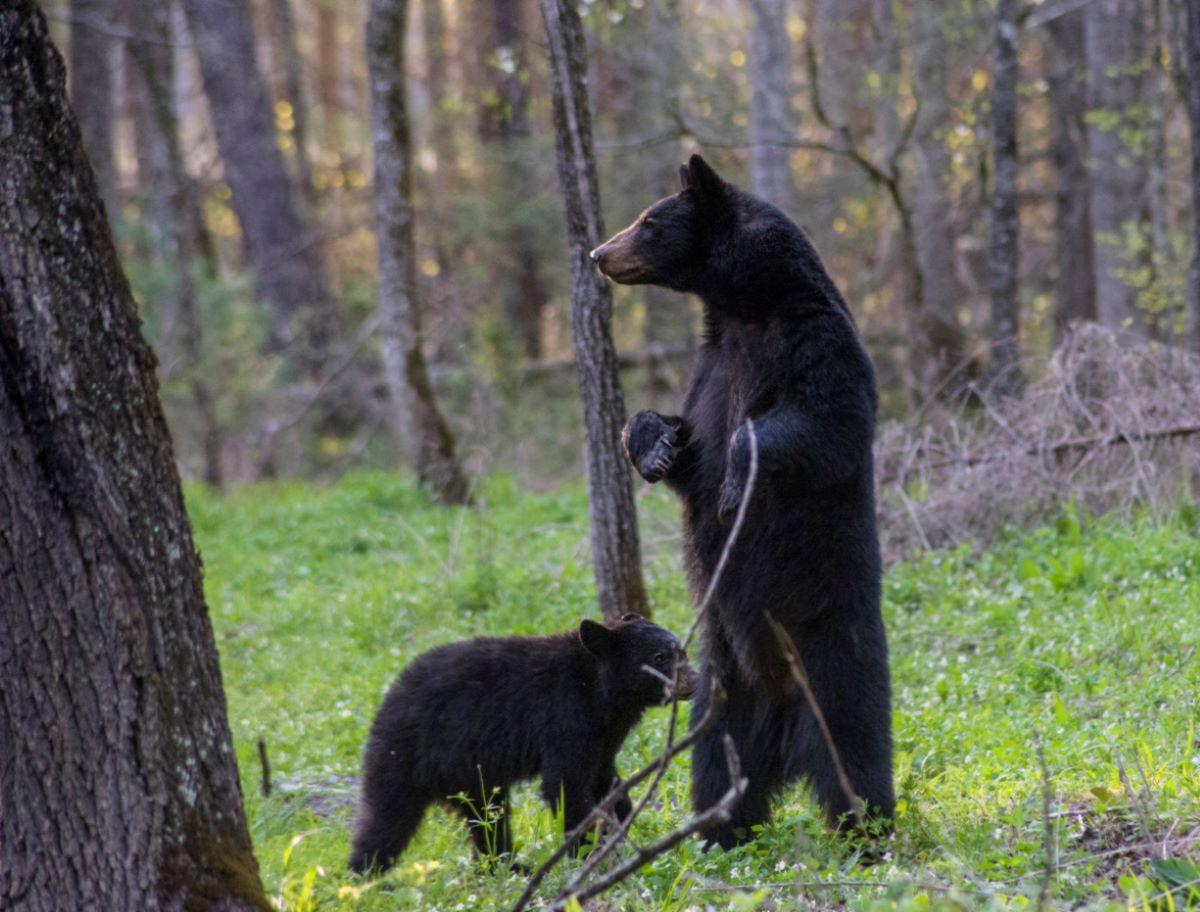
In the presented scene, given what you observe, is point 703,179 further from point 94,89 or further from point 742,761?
point 94,89

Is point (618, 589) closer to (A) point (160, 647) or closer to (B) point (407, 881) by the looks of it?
(B) point (407, 881)

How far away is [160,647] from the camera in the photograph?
12.5 ft

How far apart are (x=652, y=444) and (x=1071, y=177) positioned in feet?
54.7

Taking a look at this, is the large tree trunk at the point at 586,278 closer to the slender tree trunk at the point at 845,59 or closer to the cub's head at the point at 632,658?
the cub's head at the point at 632,658

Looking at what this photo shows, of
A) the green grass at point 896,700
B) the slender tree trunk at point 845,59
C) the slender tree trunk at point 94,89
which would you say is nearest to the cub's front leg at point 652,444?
the green grass at point 896,700

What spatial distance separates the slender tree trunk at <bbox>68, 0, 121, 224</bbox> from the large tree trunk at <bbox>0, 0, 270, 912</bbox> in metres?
12.0

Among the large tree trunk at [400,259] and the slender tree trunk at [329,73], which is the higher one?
the slender tree trunk at [329,73]

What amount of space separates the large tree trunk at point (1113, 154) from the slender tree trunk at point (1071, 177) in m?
1.81

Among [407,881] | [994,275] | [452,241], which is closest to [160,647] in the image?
[407,881]

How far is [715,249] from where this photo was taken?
195 inches

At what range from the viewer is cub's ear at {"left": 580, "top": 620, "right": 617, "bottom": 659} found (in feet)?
17.3

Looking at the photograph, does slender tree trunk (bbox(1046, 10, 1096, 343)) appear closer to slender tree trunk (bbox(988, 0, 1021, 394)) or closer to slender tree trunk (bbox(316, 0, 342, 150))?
slender tree trunk (bbox(988, 0, 1021, 394))

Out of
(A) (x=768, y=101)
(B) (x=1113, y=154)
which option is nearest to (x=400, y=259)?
(A) (x=768, y=101)

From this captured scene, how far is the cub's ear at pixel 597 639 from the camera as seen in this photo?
5.28m
